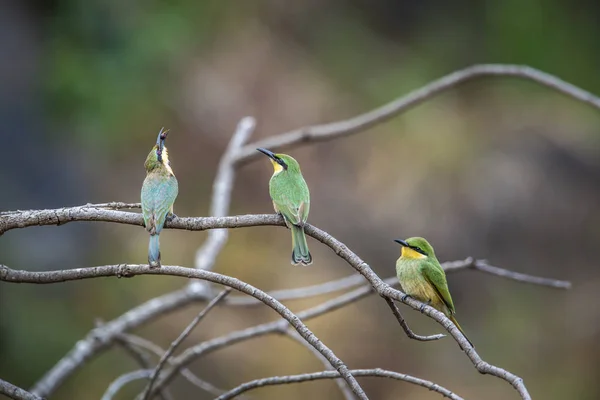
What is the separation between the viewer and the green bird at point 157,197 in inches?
94.3

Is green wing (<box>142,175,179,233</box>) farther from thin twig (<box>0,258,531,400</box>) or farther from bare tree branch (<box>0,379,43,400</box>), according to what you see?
bare tree branch (<box>0,379,43,400</box>)

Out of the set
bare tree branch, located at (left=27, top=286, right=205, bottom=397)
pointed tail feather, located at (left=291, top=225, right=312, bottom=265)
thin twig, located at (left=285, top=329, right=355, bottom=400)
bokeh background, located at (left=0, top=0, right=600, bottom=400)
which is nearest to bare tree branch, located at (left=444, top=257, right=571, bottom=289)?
thin twig, located at (left=285, top=329, right=355, bottom=400)

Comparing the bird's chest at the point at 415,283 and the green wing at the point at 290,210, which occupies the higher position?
the green wing at the point at 290,210

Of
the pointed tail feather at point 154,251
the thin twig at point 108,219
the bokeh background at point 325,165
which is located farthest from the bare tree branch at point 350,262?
the bokeh background at point 325,165

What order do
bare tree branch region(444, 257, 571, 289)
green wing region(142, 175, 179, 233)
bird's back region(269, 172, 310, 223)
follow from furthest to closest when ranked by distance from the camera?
bare tree branch region(444, 257, 571, 289)
bird's back region(269, 172, 310, 223)
green wing region(142, 175, 179, 233)

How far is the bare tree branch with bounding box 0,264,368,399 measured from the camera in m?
1.95

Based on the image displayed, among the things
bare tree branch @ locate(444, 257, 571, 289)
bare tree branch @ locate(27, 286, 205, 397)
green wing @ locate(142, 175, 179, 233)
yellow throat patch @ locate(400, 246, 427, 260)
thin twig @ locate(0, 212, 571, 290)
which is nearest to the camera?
thin twig @ locate(0, 212, 571, 290)

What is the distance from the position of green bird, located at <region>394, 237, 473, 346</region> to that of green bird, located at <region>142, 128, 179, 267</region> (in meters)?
0.85

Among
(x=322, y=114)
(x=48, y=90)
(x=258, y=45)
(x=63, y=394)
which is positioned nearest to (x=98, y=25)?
→ (x=48, y=90)

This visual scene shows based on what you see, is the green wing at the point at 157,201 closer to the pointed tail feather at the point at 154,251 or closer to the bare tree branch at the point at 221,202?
the pointed tail feather at the point at 154,251

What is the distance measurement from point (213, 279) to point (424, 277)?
109cm

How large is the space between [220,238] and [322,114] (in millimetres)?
4486

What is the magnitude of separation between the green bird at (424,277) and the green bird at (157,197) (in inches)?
33.5

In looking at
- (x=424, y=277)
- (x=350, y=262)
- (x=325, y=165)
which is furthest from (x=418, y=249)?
(x=325, y=165)
